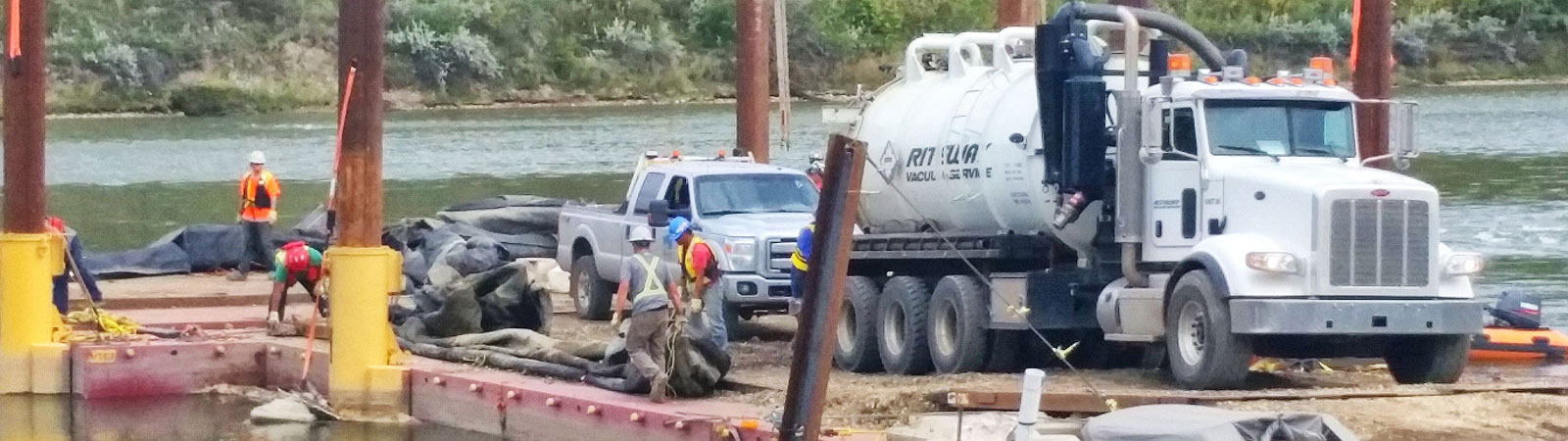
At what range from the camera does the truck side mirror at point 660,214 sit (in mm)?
23156

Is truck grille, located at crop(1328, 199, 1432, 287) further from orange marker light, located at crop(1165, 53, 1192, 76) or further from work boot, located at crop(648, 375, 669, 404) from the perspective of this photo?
work boot, located at crop(648, 375, 669, 404)

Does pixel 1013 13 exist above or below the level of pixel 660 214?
above

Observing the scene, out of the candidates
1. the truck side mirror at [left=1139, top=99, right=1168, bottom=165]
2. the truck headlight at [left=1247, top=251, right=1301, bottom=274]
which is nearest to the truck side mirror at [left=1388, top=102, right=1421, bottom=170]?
the truck headlight at [left=1247, top=251, right=1301, bottom=274]

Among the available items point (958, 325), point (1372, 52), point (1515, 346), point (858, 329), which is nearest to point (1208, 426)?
point (958, 325)

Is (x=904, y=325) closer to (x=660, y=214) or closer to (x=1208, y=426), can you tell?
(x=660, y=214)

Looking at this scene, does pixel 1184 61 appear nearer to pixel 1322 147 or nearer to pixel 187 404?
pixel 1322 147

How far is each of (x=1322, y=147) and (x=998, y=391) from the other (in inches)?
126

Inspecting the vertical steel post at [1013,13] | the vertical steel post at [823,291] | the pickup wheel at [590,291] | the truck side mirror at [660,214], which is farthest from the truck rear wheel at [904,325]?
the vertical steel post at [1013,13]

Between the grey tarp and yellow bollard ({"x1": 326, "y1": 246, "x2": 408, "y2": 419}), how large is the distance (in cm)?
748

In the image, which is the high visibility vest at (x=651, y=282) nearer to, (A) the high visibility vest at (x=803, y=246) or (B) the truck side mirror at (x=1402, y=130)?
(A) the high visibility vest at (x=803, y=246)

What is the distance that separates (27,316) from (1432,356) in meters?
11.6

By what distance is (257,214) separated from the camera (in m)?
28.4

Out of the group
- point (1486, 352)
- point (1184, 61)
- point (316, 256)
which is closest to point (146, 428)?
point (316, 256)

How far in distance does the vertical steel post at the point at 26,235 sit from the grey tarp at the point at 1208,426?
1136 cm
